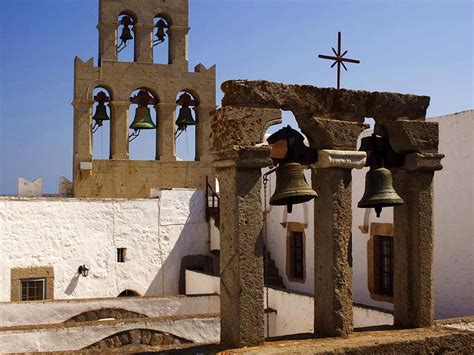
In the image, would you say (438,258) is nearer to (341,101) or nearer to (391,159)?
(391,159)

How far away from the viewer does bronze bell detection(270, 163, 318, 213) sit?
523cm

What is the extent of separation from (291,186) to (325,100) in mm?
785

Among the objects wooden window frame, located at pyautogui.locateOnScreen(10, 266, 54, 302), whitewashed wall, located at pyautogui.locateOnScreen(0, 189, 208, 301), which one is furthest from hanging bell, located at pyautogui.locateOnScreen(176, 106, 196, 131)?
wooden window frame, located at pyautogui.locateOnScreen(10, 266, 54, 302)

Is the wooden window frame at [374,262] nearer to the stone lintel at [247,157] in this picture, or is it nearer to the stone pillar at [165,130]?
the stone pillar at [165,130]

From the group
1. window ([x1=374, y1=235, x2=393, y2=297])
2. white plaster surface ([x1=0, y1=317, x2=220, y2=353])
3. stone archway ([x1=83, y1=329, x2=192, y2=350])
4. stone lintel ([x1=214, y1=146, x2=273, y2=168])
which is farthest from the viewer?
window ([x1=374, y1=235, x2=393, y2=297])

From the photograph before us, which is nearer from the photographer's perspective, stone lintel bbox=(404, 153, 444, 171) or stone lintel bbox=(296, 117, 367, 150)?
stone lintel bbox=(296, 117, 367, 150)

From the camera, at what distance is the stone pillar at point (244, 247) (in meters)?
4.93

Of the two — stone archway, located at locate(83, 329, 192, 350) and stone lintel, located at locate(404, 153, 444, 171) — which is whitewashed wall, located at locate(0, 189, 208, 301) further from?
stone lintel, located at locate(404, 153, 444, 171)

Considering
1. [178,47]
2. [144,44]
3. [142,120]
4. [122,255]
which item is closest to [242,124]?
[122,255]

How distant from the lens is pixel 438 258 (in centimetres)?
1010

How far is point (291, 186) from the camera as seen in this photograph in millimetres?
5285

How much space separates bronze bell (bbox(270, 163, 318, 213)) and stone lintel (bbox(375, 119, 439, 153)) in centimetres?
103

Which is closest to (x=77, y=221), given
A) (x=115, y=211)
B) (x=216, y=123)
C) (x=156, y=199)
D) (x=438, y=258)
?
(x=115, y=211)

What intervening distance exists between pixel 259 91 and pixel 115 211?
9421mm
